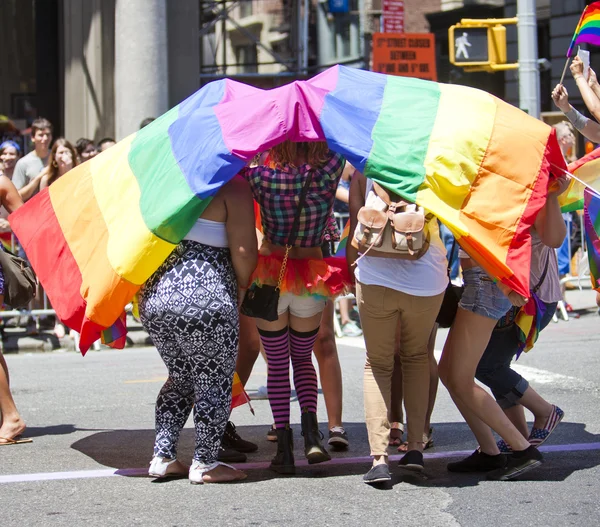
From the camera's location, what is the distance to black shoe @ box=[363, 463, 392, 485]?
573cm

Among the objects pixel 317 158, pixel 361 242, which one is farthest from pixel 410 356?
pixel 317 158

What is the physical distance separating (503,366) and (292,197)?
5.17ft

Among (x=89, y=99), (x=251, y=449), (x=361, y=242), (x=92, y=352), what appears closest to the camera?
(x=361, y=242)

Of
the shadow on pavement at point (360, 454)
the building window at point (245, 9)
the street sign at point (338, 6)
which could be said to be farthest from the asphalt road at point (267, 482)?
the street sign at point (338, 6)

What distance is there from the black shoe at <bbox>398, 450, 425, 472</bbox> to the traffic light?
1053cm

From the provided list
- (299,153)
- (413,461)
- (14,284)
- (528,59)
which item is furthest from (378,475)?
(528,59)

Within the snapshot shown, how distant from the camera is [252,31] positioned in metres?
25.9

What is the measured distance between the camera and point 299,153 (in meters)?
6.05

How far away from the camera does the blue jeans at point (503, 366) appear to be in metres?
6.33

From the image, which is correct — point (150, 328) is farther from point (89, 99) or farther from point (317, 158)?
point (89, 99)

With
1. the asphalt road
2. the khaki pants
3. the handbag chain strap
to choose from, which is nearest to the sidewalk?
the asphalt road

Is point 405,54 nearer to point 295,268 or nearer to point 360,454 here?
point 360,454

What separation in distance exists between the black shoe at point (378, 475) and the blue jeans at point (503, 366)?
958mm

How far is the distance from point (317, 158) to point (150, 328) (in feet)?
4.18
